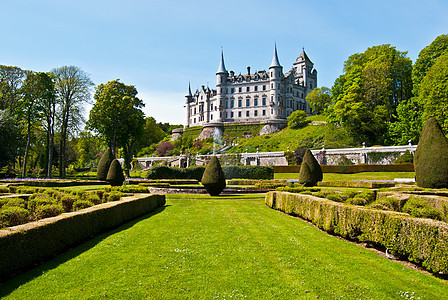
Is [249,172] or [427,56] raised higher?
[427,56]

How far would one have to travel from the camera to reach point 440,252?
540 cm

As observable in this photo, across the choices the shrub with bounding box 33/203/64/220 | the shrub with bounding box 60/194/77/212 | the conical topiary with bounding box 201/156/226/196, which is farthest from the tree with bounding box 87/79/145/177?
the shrub with bounding box 33/203/64/220

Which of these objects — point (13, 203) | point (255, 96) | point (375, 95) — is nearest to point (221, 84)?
point (255, 96)

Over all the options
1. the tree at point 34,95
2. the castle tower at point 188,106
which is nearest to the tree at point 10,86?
the tree at point 34,95

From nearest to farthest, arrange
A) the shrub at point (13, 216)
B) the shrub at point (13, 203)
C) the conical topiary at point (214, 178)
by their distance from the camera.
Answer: the shrub at point (13, 216) → the shrub at point (13, 203) → the conical topiary at point (214, 178)

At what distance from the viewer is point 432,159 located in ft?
50.3

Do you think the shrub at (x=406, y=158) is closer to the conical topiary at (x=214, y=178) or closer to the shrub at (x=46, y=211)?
the conical topiary at (x=214, y=178)

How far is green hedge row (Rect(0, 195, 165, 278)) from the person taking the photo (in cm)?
511

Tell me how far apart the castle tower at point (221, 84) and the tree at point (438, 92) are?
61772 millimetres

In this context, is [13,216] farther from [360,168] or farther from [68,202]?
[360,168]

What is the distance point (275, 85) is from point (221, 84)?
16603mm

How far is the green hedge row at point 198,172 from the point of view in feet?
107

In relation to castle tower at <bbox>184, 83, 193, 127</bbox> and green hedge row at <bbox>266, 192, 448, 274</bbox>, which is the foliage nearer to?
castle tower at <bbox>184, 83, 193, 127</bbox>

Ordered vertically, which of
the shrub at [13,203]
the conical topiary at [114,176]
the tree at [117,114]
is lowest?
the shrub at [13,203]
